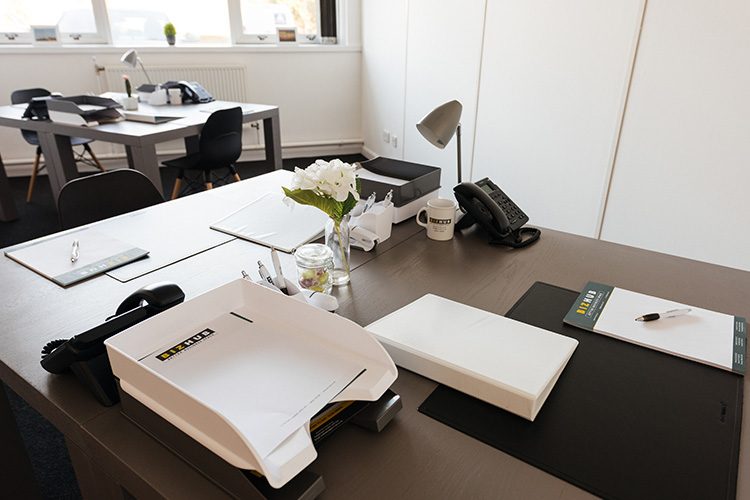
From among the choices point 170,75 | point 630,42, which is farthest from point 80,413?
point 170,75

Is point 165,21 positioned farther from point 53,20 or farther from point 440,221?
point 440,221

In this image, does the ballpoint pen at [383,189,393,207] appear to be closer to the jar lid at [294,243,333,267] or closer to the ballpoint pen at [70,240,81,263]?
the jar lid at [294,243,333,267]

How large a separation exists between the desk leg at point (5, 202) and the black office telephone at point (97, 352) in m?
3.41

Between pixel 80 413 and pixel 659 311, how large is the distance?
1.14 m

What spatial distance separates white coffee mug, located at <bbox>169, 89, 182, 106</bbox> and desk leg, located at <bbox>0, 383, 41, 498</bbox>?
9.49 ft

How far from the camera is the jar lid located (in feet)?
3.79

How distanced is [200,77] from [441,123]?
4031 mm

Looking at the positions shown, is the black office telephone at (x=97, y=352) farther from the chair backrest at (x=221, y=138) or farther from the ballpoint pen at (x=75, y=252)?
the chair backrest at (x=221, y=138)

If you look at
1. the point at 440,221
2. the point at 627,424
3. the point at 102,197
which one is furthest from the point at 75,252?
the point at 627,424

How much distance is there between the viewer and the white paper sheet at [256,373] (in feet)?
2.26

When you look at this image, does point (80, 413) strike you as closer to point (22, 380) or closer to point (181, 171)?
point (22, 380)

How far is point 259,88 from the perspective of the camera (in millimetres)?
5039

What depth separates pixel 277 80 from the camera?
16.6 feet

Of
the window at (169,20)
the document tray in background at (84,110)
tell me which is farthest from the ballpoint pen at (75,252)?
the window at (169,20)
